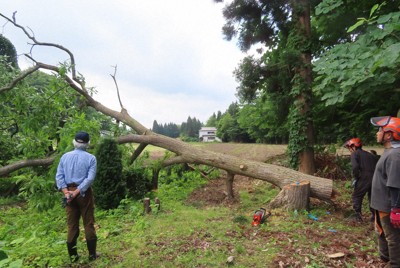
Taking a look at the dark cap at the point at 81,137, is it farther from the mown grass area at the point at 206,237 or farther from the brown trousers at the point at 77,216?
the mown grass area at the point at 206,237

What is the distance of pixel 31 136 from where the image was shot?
23.7 ft

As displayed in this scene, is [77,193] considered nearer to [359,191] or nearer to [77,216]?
[77,216]

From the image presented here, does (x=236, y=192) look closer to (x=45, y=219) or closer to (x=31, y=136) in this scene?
(x=45, y=219)

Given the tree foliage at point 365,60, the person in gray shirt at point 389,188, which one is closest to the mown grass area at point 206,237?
the person in gray shirt at point 389,188

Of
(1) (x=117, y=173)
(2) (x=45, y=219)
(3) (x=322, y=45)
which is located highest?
(3) (x=322, y=45)

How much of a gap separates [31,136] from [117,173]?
243cm

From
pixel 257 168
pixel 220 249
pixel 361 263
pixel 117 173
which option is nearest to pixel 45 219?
pixel 117 173

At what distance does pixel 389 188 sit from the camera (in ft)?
10.5

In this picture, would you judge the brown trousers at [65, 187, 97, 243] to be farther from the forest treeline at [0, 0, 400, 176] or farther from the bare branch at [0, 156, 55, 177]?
the bare branch at [0, 156, 55, 177]

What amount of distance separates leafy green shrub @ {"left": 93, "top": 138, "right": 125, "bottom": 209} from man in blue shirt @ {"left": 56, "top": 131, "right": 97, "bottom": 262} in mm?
2829

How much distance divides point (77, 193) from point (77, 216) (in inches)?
16.2

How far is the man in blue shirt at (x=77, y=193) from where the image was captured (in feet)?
13.5

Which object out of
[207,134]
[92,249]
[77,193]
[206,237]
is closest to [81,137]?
[77,193]

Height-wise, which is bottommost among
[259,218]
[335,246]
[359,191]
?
[335,246]
